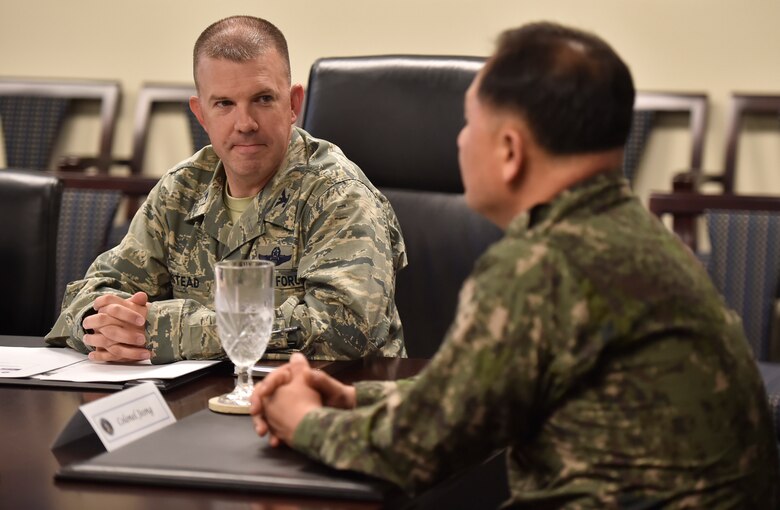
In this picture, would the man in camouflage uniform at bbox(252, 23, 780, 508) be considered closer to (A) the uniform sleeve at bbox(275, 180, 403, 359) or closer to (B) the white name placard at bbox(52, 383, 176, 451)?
(B) the white name placard at bbox(52, 383, 176, 451)

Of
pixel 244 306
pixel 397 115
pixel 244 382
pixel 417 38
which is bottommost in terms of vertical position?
pixel 244 382

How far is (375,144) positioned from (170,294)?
20.8 inches

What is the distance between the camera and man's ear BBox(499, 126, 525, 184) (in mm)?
1081

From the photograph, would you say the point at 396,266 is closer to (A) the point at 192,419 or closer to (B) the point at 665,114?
(A) the point at 192,419

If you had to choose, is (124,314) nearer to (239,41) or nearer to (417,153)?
(239,41)

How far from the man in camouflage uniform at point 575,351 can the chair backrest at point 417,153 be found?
111 cm

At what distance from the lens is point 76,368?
63.5 inches

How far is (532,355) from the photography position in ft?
3.26

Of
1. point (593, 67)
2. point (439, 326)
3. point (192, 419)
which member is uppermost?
point (593, 67)

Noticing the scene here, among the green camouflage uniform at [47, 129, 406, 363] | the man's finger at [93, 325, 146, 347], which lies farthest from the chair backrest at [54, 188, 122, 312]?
the man's finger at [93, 325, 146, 347]

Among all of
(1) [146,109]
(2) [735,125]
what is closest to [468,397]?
(2) [735,125]

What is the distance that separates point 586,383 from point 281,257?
0.93m

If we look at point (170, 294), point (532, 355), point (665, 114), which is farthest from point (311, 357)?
point (665, 114)

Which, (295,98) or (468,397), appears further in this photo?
(295,98)
